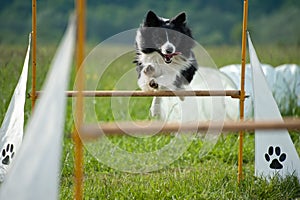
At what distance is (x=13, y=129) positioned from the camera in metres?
3.31

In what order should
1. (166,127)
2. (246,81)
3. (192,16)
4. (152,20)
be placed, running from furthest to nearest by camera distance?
1. (192,16)
2. (246,81)
3. (152,20)
4. (166,127)

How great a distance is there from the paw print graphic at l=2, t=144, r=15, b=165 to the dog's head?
3.45ft

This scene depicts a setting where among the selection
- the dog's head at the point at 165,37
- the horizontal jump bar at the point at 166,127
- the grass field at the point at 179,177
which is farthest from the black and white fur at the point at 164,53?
the horizontal jump bar at the point at 166,127

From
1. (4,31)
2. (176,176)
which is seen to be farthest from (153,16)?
(4,31)

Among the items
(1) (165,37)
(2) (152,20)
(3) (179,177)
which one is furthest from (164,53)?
(3) (179,177)

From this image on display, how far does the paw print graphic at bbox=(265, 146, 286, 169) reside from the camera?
359 cm

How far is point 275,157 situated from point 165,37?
101 cm

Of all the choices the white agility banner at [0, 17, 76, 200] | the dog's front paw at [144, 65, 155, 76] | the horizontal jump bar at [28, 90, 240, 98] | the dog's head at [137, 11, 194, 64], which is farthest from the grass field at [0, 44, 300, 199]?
the white agility banner at [0, 17, 76, 200]

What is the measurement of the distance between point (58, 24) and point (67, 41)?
33.7 ft

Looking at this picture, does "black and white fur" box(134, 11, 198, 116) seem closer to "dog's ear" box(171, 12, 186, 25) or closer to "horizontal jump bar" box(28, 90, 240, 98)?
"dog's ear" box(171, 12, 186, 25)

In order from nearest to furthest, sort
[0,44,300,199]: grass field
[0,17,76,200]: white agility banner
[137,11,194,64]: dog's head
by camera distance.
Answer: [0,17,76,200]: white agility banner
[0,44,300,199]: grass field
[137,11,194,64]: dog's head

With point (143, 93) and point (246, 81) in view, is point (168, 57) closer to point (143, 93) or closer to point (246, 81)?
point (143, 93)

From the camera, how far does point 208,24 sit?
14836 millimetres

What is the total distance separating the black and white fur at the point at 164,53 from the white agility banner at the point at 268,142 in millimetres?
444
